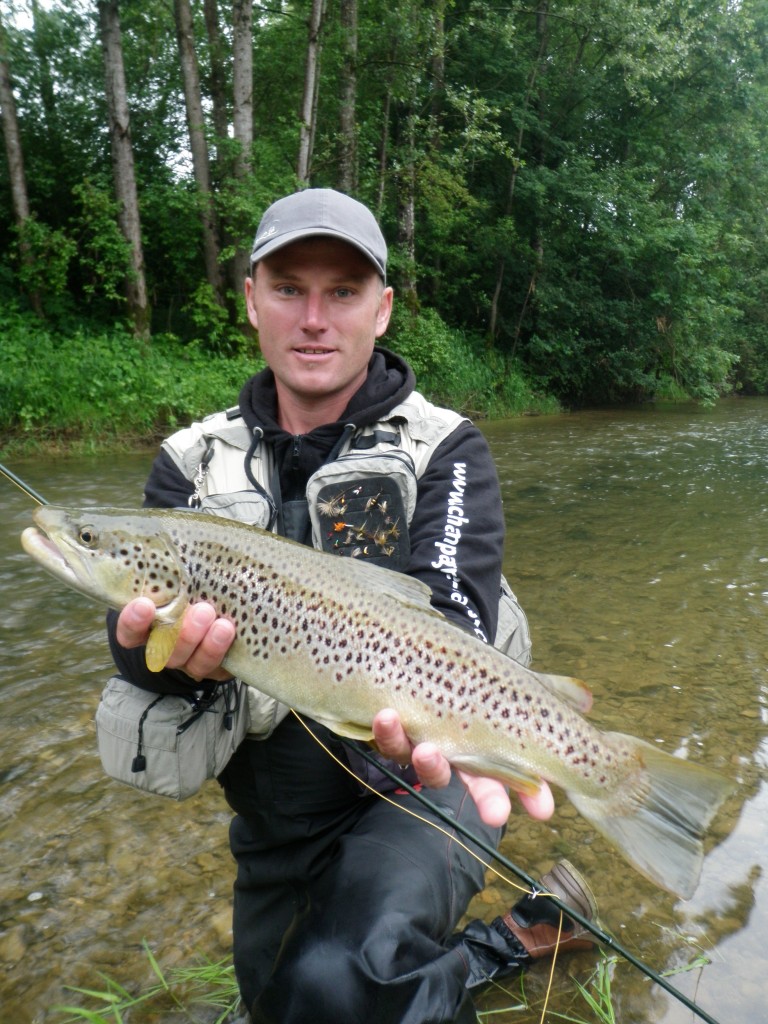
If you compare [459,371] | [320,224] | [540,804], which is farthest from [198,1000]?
[459,371]

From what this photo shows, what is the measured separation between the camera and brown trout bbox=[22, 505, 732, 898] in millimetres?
1970

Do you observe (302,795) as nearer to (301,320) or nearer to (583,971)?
(583,971)

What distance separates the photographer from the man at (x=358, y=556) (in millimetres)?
1974

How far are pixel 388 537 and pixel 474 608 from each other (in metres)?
0.36

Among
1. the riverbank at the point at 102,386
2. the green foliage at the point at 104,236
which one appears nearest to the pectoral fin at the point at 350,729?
the riverbank at the point at 102,386

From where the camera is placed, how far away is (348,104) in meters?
17.3

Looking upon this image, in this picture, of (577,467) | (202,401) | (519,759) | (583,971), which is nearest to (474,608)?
(519,759)

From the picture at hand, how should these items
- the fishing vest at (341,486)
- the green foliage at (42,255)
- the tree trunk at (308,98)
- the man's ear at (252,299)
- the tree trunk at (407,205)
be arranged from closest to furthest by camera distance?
the fishing vest at (341,486), the man's ear at (252,299), the green foliage at (42,255), the tree trunk at (308,98), the tree trunk at (407,205)

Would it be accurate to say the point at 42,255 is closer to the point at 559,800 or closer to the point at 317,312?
the point at 317,312

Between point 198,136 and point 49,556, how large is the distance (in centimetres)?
1625

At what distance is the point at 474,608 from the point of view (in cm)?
243

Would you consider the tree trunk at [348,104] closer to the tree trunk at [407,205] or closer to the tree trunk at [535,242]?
the tree trunk at [407,205]

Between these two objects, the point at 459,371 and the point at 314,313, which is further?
the point at 459,371

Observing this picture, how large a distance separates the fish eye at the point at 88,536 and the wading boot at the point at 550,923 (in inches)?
70.6
